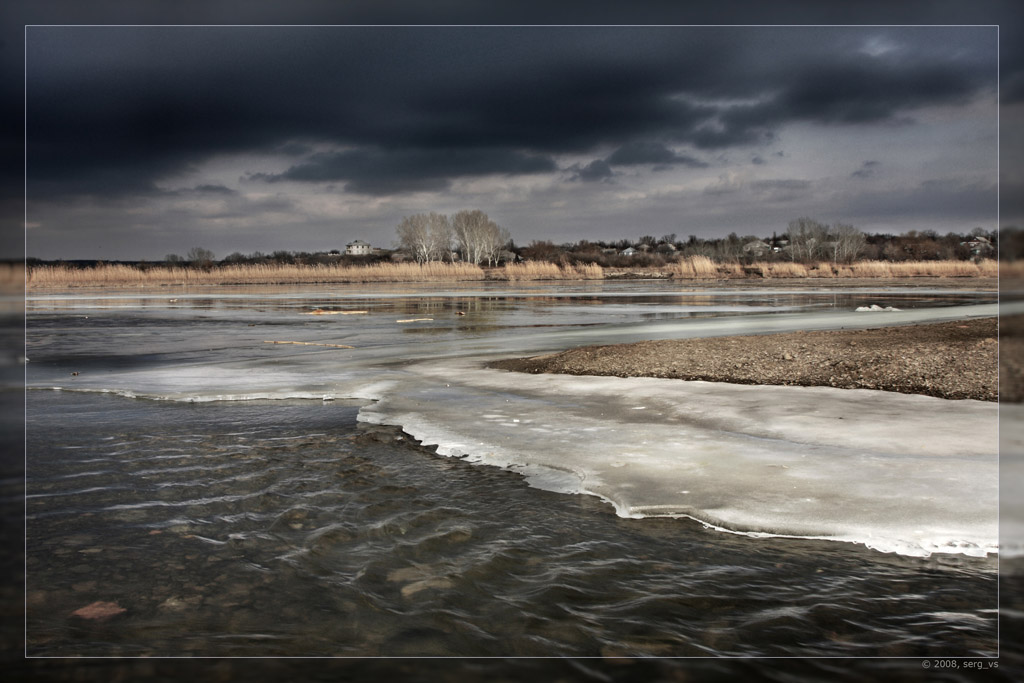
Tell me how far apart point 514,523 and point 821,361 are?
5797mm

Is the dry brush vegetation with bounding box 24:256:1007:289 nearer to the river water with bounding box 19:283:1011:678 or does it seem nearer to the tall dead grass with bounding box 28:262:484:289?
the tall dead grass with bounding box 28:262:484:289

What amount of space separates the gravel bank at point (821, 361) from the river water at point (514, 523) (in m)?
0.67

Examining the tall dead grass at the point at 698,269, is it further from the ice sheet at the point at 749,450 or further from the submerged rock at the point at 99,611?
the submerged rock at the point at 99,611

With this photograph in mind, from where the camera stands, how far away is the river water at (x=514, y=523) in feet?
7.80

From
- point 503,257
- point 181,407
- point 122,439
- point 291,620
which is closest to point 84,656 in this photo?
point 291,620

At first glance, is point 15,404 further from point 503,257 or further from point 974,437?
point 503,257

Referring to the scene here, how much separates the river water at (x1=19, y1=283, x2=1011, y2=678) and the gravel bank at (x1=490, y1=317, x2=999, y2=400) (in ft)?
2.20

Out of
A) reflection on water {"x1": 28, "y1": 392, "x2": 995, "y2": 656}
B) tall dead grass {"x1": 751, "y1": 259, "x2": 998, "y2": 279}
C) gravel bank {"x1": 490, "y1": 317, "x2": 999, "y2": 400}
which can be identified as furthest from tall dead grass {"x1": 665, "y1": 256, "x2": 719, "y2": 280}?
reflection on water {"x1": 28, "y1": 392, "x2": 995, "y2": 656}

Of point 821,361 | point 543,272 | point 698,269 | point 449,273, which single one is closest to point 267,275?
point 449,273

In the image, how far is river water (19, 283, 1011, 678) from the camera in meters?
2.38

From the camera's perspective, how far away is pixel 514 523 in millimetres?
3381

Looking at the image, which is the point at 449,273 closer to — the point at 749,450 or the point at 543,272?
the point at 543,272

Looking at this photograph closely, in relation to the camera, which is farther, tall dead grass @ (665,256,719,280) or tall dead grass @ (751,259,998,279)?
tall dead grass @ (665,256,719,280)

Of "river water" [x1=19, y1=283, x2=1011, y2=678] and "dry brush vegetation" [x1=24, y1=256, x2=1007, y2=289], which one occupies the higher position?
"dry brush vegetation" [x1=24, y1=256, x2=1007, y2=289]
